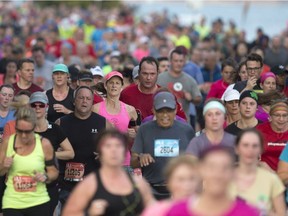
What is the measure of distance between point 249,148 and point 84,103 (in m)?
3.45

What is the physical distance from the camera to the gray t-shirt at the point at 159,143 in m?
10.5

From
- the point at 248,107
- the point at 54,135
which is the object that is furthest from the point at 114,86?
the point at 248,107

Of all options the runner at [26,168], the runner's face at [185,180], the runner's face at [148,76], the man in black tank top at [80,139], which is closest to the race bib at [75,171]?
the man in black tank top at [80,139]

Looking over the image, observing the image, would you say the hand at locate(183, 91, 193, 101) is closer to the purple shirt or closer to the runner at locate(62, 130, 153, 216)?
the runner at locate(62, 130, 153, 216)

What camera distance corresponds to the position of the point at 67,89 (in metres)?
12.9

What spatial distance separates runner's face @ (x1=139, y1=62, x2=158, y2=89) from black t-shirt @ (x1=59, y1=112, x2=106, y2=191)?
1.55 meters

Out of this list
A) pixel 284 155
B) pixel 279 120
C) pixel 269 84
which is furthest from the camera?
pixel 269 84

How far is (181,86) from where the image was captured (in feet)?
48.4

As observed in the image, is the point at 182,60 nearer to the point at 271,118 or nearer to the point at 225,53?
the point at 271,118

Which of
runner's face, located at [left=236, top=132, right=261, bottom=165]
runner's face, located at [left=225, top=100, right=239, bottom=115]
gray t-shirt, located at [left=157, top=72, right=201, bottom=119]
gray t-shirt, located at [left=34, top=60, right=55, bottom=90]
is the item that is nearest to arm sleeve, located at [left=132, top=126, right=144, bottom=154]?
runner's face, located at [left=225, top=100, right=239, bottom=115]

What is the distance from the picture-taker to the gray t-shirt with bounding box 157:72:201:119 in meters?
14.7

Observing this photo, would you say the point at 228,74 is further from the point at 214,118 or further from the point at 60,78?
the point at 214,118

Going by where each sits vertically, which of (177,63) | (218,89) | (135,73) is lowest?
(218,89)

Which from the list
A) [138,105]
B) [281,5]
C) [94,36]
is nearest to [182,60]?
[138,105]
